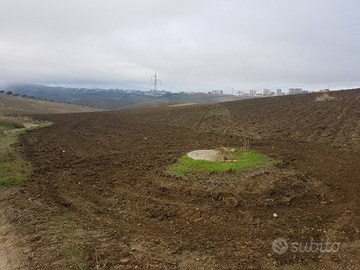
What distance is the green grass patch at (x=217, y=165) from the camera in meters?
8.53

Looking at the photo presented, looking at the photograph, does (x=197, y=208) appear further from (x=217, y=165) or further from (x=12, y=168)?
(x=12, y=168)

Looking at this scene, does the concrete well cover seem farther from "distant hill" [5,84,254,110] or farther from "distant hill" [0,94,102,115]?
"distant hill" [5,84,254,110]

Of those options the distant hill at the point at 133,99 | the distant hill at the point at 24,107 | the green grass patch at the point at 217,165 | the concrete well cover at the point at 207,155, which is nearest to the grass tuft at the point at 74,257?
the green grass patch at the point at 217,165

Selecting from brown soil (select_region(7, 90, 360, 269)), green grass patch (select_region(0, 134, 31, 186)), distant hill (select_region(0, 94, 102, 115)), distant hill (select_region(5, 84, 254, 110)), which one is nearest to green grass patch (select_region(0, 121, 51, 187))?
green grass patch (select_region(0, 134, 31, 186))

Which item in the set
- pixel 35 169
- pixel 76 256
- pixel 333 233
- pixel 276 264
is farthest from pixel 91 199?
pixel 333 233

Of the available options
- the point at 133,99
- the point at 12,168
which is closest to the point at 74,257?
the point at 12,168

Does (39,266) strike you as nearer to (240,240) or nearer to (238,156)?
(240,240)

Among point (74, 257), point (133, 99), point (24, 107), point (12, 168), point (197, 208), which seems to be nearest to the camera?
point (74, 257)

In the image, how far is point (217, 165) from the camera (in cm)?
899

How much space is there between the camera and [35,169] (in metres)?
9.16

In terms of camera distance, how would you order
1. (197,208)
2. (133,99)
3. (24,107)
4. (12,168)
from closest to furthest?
(197,208) → (12,168) → (24,107) → (133,99)

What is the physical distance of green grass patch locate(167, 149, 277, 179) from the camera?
853 cm

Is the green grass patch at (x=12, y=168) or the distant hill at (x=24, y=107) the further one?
the distant hill at (x=24, y=107)

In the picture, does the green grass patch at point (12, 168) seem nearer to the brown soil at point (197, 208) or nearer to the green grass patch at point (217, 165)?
the brown soil at point (197, 208)
